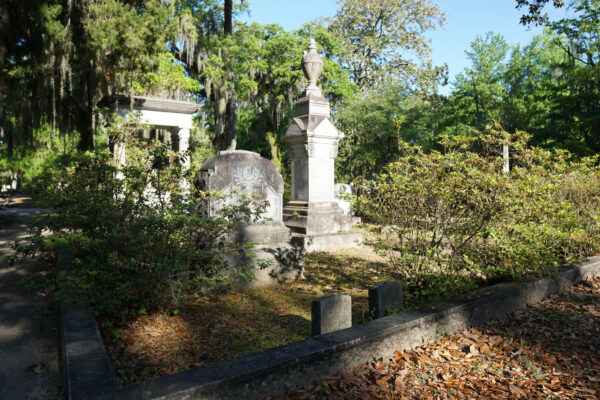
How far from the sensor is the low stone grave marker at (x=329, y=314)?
331cm

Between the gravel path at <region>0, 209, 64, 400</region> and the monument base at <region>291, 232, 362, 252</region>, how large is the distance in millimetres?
4965

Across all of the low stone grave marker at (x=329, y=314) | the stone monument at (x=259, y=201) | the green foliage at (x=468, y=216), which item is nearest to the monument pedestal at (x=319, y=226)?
the stone monument at (x=259, y=201)

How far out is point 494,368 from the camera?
3123mm

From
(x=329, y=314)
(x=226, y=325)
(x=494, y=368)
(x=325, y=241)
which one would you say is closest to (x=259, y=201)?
(x=325, y=241)

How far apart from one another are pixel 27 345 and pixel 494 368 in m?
4.12

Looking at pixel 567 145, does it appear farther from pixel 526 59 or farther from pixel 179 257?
pixel 179 257

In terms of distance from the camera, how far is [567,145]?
20.0m

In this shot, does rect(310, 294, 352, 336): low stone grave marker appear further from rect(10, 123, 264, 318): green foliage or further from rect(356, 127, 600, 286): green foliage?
rect(10, 123, 264, 318): green foliage

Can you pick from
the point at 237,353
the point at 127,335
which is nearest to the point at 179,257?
the point at 127,335

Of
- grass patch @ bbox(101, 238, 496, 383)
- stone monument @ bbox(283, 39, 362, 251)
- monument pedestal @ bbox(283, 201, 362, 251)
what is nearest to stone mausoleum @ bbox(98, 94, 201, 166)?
stone monument @ bbox(283, 39, 362, 251)

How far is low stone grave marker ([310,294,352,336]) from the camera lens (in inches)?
130

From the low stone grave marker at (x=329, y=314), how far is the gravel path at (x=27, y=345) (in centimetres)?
195

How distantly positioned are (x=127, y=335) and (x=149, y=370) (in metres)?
0.71

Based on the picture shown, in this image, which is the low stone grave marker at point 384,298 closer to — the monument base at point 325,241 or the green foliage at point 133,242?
the green foliage at point 133,242
